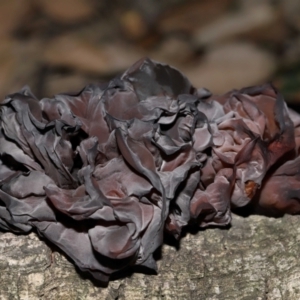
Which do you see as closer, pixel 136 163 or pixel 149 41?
pixel 136 163

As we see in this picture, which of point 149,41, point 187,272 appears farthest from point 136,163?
point 149,41

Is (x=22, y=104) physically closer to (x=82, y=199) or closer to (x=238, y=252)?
(x=82, y=199)

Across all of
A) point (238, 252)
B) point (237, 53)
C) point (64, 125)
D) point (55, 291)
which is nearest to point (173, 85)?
point (64, 125)

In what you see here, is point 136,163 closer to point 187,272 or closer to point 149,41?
point 187,272

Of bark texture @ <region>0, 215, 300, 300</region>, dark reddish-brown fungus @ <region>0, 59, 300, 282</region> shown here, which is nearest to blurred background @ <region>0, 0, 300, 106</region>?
dark reddish-brown fungus @ <region>0, 59, 300, 282</region>

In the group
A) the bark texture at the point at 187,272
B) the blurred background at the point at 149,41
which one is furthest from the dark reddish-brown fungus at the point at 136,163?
the blurred background at the point at 149,41

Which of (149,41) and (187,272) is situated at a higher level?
(187,272)
